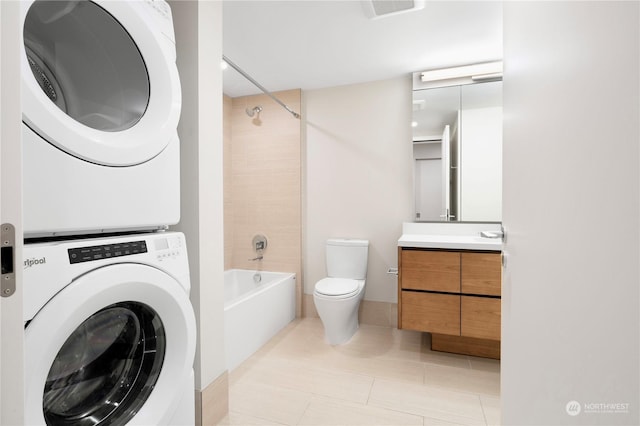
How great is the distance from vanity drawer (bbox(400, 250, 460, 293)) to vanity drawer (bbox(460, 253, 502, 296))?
1.9 inches

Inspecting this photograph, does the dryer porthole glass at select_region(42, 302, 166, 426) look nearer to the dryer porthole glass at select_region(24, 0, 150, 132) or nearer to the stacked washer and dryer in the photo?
the stacked washer and dryer

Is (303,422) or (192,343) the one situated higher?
(192,343)

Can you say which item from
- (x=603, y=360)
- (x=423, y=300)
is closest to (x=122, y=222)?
(x=603, y=360)

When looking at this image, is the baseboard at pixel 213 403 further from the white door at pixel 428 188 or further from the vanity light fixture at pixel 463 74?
the vanity light fixture at pixel 463 74

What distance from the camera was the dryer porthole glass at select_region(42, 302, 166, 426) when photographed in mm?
756

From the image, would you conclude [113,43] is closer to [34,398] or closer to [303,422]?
[34,398]

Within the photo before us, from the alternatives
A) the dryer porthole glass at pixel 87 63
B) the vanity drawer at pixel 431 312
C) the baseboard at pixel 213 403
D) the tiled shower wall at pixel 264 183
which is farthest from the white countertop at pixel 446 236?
the dryer porthole glass at pixel 87 63

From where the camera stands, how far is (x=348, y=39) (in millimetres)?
2053

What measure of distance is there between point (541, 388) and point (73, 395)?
3.73ft

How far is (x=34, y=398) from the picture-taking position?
24.2 inches

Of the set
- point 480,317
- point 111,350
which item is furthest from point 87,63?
point 480,317

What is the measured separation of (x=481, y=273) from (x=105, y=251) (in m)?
2.01

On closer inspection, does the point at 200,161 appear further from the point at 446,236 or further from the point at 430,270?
the point at 446,236

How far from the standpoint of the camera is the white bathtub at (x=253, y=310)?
195 centimetres
